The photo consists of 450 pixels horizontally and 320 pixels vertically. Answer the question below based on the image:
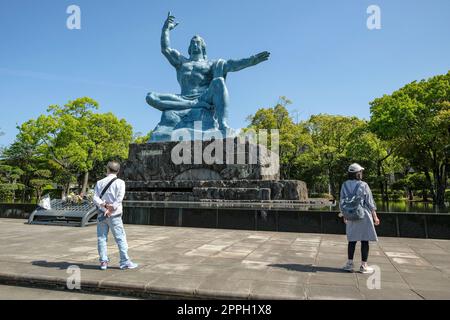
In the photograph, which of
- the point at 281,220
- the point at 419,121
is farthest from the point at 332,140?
the point at 281,220

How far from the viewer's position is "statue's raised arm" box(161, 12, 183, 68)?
16094 mm

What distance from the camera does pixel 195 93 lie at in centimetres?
1558

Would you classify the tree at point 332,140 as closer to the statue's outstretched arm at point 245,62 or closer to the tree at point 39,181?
the statue's outstretched arm at point 245,62

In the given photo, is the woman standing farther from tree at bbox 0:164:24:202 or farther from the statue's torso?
tree at bbox 0:164:24:202

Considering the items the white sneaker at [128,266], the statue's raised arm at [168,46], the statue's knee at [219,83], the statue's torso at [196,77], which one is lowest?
the white sneaker at [128,266]

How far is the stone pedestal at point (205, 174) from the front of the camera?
11.2 m

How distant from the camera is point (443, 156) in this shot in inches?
834

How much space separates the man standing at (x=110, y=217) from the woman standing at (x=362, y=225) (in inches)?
110

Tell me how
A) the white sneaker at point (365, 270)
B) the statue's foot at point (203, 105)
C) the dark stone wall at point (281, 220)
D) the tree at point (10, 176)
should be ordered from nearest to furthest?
the white sneaker at point (365, 270) → the dark stone wall at point (281, 220) → the statue's foot at point (203, 105) → the tree at point (10, 176)

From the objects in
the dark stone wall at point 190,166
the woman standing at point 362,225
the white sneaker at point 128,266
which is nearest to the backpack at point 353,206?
the woman standing at point 362,225

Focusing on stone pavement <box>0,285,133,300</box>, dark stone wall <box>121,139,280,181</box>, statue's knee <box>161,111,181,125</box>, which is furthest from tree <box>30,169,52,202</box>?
stone pavement <box>0,285,133,300</box>

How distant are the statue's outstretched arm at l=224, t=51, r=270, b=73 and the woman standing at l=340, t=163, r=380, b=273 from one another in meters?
10.5

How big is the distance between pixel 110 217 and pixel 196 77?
12.7 meters
